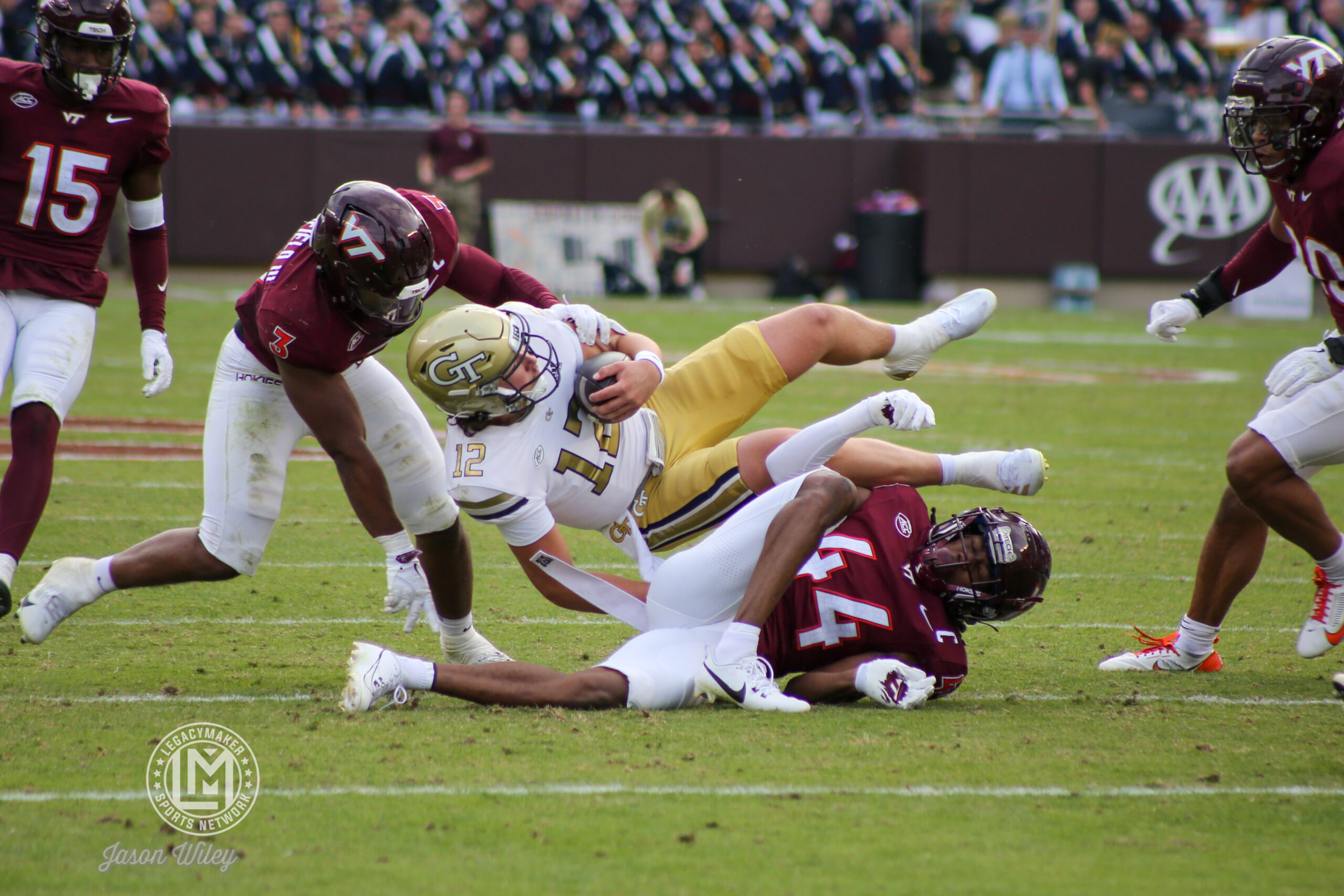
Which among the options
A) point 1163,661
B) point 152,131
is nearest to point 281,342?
point 152,131

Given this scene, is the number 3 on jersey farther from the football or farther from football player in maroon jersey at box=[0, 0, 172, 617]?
the football

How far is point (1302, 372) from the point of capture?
4.03 metres

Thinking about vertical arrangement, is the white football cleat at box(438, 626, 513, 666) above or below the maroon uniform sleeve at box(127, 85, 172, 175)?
below

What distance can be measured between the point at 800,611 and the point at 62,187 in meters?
2.63


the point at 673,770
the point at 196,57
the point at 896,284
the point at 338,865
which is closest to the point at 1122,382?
the point at 896,284

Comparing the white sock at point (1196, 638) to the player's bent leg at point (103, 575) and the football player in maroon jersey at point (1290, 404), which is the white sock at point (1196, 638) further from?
the player's bent leg at point (103, 575)

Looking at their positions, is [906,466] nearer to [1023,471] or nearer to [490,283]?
[1023,471]

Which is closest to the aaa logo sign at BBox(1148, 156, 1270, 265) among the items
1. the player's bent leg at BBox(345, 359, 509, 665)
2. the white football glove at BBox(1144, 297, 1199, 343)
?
the white football glove at BBox(1144, 297, 1199, 343)

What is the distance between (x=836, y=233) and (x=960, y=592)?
44.6ft

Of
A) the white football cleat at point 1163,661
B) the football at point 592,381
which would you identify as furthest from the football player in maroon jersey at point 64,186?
the white football cleat at point 1163,661

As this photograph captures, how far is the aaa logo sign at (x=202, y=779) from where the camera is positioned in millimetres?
2832

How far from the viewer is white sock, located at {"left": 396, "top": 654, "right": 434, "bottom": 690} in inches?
139

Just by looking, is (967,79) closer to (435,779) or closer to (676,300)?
(676,300)

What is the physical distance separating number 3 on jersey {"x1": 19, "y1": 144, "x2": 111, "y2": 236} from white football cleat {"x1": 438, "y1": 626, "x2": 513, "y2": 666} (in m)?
1.77
